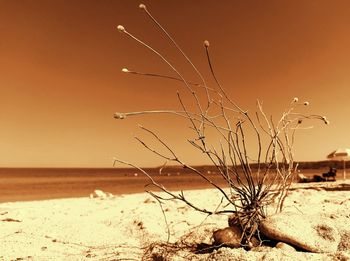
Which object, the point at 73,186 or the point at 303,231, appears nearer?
the point at 303,231

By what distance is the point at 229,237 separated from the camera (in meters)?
2.87

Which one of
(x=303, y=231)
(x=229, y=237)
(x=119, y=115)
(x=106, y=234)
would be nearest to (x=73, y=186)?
→ (x=106, y=234)

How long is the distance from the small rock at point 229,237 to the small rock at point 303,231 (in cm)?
21

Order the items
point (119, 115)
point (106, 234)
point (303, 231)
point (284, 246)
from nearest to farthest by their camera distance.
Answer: point (119, 115) → point (284, 246) → point (303, 231) → point (106, 234)

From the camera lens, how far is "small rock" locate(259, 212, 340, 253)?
8.89 ft

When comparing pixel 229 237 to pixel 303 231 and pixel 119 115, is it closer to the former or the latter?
pixel 303 231

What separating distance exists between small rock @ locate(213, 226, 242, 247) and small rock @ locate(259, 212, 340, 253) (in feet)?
0.70

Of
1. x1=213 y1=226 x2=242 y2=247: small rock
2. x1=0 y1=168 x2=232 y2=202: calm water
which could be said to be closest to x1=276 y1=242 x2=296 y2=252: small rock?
x1=213 y1=226 x2=242 y2=247: small rock

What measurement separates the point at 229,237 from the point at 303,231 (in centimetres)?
61

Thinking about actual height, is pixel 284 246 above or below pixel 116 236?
above

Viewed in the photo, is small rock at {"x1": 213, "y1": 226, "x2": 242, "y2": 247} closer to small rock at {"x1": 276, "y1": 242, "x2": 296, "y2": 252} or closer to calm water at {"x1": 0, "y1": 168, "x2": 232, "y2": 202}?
small rock at {"x1": 276, "y1": 242, "x2": 296, "y2": 252}

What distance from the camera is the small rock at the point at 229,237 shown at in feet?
9.28

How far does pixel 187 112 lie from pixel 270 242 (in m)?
1.34

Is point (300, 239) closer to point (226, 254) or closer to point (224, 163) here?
point (226, 254)
